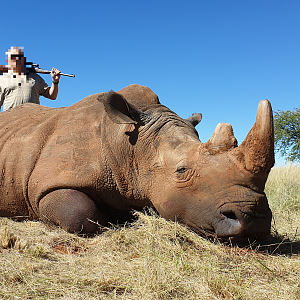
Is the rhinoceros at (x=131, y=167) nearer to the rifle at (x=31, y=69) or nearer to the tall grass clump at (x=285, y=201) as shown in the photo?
the tall grass clump at (x=285, y=201)

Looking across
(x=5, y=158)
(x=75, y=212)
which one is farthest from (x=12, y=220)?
(x=75, y=212)

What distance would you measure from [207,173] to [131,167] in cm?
113

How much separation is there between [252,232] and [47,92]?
6647 mm

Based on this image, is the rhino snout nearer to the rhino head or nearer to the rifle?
the rhino head

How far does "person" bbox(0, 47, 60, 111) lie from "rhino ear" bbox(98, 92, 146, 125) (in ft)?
14.5

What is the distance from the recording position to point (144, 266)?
9.28ft

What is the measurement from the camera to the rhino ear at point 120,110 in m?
4.34

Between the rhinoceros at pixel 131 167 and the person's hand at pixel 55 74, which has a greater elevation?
the person's hand at pixel 55 74

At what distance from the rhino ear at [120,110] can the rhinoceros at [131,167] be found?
0.04 ft

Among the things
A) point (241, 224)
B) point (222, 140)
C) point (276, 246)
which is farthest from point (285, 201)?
point (241, 224)

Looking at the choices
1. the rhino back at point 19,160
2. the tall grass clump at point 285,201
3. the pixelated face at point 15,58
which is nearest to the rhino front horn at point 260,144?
the tall grass clump at point 285,201

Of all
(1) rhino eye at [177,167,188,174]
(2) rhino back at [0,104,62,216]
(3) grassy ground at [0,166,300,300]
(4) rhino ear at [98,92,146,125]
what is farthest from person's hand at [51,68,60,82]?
(1) rhino eye at [177,167,188,174]

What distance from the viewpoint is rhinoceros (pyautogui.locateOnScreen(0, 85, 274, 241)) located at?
346cm

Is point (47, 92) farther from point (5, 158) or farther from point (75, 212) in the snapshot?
point (75, 212)
